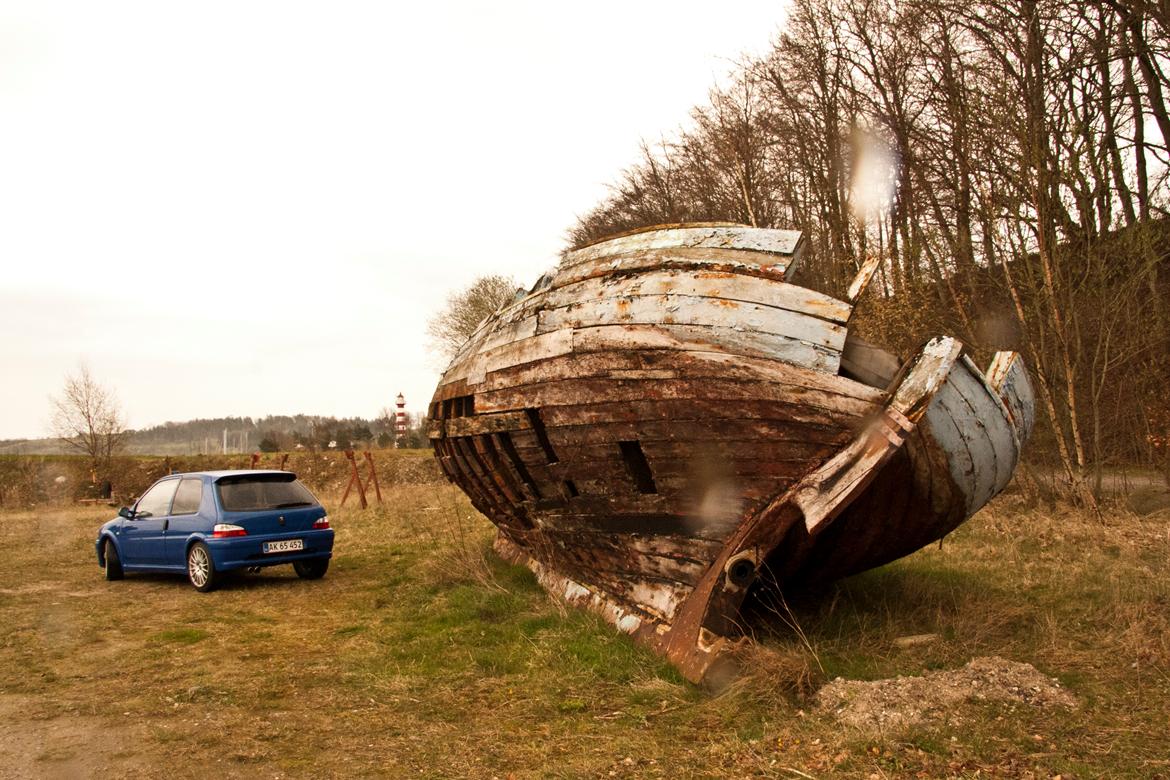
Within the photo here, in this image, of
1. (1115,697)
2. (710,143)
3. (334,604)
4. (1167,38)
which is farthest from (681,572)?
(710,143)

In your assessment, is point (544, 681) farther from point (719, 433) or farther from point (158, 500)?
point (158, 500)

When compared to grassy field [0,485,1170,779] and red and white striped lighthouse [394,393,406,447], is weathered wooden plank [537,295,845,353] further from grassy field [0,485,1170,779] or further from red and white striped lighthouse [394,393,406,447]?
red and white striped lighthouse [394,393,406,447]

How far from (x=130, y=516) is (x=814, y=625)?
29.0 ft

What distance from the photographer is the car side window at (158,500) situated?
1076cm

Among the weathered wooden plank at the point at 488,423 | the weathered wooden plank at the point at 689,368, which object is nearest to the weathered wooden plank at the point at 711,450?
the weathered wooden plank at the point at 689,368

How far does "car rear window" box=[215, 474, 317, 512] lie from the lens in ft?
33.1

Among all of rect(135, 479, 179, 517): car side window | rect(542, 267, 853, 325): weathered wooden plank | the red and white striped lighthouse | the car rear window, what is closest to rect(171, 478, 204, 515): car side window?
rect(135, 479, 179, 517): car side window

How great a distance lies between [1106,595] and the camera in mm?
6746

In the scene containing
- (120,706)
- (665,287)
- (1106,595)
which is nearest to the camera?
(120,706)

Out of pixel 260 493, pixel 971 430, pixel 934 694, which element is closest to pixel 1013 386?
pixel 971 430

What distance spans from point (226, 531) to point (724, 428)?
22.5 ft

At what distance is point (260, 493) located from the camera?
33.9 feet

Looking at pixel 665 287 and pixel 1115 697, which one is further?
pixel 665 287

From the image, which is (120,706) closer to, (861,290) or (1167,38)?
(861,290)
